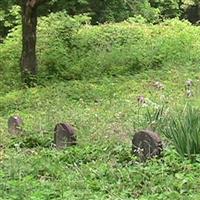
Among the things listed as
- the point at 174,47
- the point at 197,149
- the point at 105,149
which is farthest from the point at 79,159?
the point at 174,47

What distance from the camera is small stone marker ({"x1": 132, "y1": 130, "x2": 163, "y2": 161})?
6.55m

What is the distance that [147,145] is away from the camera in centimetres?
662

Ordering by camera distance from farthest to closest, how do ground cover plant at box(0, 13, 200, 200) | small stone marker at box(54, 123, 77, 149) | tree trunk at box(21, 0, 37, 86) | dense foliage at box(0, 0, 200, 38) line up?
dense foliage at box(0, 0, 200, 38) < tree trunk at box(21, 0, 37, 86) < small stone marker at box(54, 123, 77, 149) < ground cover plant at box(0, 13, 200, 200)

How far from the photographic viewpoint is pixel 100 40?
1758 cm

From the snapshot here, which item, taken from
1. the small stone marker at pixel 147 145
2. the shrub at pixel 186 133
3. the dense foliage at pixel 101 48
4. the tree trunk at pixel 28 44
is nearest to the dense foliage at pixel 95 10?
the dense foliage at pixel 101 48

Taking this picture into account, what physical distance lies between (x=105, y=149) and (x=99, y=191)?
1.68 m

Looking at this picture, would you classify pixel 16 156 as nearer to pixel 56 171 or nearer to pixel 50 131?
pixel 56 171

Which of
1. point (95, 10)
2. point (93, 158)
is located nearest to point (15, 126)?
A: point (93, 158)

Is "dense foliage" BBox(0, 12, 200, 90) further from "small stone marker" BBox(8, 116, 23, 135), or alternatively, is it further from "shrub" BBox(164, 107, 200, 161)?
"shrub" BBox(164, 107, 200, 161)

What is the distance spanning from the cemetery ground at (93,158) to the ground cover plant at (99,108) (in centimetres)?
1

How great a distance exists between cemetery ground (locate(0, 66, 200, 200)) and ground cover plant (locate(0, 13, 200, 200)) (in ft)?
0.04

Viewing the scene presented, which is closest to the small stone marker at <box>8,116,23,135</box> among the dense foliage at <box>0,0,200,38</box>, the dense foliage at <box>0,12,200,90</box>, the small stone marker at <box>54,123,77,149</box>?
the small stone marker at <box>54,123,77,149</box>

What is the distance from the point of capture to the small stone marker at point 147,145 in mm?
6547

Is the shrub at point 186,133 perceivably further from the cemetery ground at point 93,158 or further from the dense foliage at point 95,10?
the dense foliage at point 95,10
